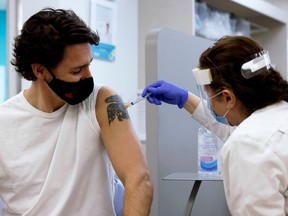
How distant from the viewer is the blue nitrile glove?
5.41 ft

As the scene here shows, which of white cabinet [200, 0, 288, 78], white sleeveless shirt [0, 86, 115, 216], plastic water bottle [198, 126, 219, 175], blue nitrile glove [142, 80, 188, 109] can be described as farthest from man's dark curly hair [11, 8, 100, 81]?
white cabinet [200, 0, 288, 78]

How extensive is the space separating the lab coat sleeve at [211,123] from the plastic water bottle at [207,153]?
0.13 metres

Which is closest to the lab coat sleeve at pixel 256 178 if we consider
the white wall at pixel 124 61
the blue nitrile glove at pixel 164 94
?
the blue nitrile glove at pixel 164 94

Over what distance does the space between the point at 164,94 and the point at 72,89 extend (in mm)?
421

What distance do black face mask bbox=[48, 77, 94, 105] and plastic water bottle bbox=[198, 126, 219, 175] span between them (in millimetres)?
676

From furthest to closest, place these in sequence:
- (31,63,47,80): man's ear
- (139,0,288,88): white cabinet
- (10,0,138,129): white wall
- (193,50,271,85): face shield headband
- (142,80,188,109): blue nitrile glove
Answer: (10,0,138,129): white wall → (139,0,288,88): white cabinet → (142,80,188,109): blue nitrile glove → (31,63,47,80): man's ear → (193,50,271,85): face shield headband

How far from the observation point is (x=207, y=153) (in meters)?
1.86

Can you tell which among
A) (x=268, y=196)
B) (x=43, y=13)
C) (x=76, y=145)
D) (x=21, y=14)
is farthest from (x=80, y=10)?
(x=268, y=196)

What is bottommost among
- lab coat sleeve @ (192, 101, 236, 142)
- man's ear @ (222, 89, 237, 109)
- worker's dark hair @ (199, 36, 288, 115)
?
lab coat sleeve @ (192, 101, 236, 142)

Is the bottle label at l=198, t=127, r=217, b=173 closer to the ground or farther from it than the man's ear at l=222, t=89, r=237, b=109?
closer to the ground

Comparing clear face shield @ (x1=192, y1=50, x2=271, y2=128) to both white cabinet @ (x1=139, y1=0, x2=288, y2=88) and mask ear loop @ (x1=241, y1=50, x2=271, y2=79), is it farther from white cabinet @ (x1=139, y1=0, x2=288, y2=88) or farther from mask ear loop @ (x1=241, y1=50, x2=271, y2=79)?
white cabinet @ (x1=139, y1=0, x2=288, y2=88)

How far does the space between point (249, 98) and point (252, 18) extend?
2.00 meters

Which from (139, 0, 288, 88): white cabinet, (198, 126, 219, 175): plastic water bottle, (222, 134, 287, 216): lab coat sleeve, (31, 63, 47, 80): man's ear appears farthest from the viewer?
(139, 0, 288, 88): white cabinet

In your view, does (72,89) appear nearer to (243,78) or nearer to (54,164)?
(54,164)
